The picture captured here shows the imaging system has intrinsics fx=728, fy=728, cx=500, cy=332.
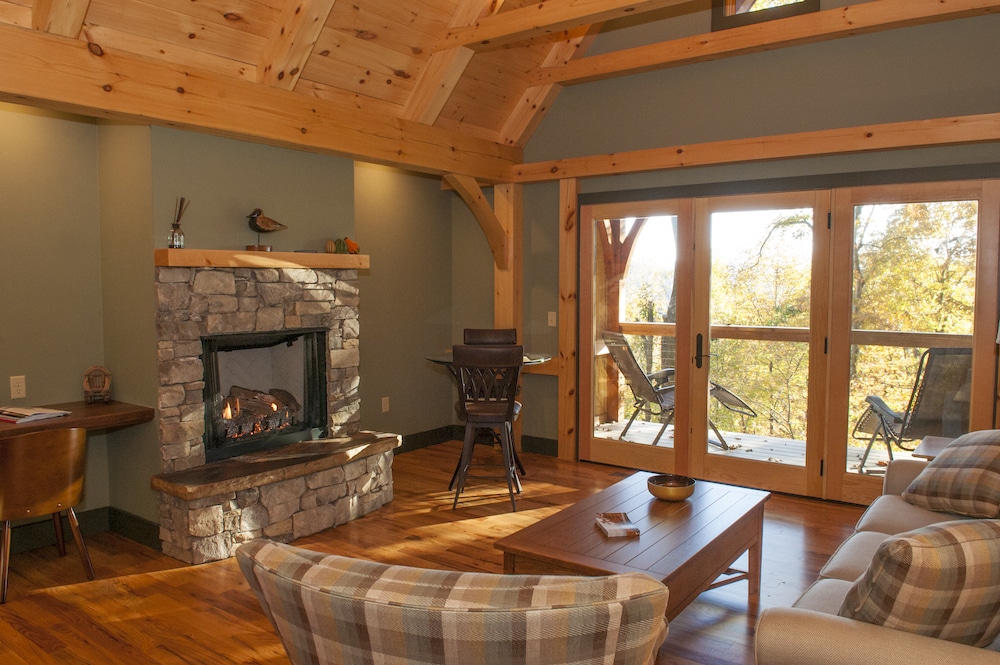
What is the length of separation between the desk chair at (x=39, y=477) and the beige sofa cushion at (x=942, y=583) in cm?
335

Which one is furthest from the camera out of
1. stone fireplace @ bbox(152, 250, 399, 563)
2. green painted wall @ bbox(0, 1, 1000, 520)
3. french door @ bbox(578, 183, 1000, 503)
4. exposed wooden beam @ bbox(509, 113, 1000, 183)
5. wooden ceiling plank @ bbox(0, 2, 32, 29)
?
french door @ bbox(578, 183, 1000, 503)

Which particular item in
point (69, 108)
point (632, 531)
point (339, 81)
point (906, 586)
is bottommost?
point (632, 531)

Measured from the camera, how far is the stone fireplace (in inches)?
151

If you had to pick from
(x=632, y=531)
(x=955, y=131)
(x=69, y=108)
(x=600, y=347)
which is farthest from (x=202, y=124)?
(x=955, y=131)

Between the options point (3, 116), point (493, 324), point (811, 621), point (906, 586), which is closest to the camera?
point (906, 586)

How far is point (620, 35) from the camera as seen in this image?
5504 millimetres

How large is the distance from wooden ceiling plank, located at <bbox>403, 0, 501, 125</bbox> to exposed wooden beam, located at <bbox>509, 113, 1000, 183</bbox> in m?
1.17

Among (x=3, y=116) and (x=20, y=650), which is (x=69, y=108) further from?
(x=20, y=650)

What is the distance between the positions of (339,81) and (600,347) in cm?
281

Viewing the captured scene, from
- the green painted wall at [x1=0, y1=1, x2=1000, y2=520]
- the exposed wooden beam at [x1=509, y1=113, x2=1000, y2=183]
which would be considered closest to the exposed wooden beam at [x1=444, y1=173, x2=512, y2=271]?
the green painted wall at [x1=0, y1=1, x2=1000, y2=520]

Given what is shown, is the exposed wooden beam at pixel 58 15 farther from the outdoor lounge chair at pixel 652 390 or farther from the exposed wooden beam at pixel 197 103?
the outdoor lounge chair at pixel 652 390

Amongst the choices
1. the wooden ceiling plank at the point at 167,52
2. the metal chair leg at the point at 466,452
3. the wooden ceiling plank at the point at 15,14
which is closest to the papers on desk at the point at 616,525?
the metal chair leg at the point at 466,452

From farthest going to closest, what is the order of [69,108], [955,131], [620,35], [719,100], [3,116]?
[620,35]
[719,100]
[955,131]
[3,116]
[69,108]

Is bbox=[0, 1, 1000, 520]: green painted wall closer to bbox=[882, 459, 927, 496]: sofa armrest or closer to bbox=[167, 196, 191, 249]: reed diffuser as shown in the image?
bbox=[167, 196, 191, 249]: reed diffuser
